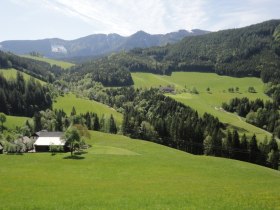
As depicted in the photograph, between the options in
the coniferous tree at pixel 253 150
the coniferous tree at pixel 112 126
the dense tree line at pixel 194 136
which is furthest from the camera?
the coniferous tree at pixel 112 126

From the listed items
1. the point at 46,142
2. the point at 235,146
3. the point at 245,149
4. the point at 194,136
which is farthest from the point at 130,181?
the point at 194,136

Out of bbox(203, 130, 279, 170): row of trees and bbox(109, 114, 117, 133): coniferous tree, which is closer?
bbox(203, 130, 279, 170): row of trees

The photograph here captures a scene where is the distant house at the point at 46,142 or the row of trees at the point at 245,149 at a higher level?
the distant house at the point at 46,142

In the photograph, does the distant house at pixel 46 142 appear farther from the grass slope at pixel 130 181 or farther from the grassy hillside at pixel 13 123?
the grassy hillside at pixel 13 123

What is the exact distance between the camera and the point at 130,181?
58.8 metres

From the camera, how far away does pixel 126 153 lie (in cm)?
9881

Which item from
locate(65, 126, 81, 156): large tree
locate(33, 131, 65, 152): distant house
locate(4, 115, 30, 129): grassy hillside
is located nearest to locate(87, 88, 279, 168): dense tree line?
locate(4, 115, 30, 129): grassy hillside

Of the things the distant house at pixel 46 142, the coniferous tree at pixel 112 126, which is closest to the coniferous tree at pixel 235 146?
the coniferous tree at pixel 112 126

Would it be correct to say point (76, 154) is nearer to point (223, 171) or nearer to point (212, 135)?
point (223, 171)

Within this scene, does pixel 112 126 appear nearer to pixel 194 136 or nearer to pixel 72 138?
pixel 194 136

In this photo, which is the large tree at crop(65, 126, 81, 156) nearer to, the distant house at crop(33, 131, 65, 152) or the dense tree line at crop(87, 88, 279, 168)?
the distant house at crop(33, 131, 65, 152)

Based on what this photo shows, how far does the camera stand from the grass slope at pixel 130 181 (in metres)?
35.3

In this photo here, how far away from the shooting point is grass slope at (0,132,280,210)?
3528cm

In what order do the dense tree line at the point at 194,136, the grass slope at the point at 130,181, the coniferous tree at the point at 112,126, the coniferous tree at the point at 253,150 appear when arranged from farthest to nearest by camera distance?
the coniferous tree at the point at 112,126
the dense tree line at the point at 194,136
the coniferous tree at the point at 253,150
the grass slope at the point at 130,181
